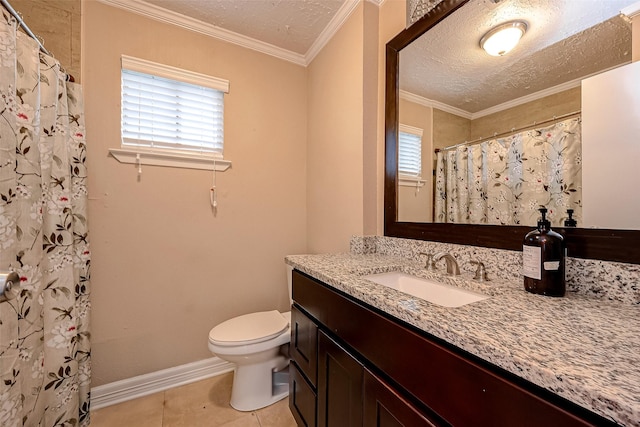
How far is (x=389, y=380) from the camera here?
70cm

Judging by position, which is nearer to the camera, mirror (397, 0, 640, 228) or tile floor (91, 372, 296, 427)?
mirror (397, 0, 640, 228)

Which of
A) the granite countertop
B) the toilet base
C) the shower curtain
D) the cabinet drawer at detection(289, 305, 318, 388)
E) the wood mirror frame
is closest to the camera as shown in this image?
the granite countertop

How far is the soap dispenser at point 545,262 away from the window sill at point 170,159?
1721 mm

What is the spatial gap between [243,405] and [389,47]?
2.21 m

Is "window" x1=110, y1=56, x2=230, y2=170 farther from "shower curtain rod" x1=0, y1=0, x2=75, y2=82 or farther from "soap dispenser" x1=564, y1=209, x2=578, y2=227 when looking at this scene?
"soap dispenser" x1=564, y1=209, x2=578, y2=227

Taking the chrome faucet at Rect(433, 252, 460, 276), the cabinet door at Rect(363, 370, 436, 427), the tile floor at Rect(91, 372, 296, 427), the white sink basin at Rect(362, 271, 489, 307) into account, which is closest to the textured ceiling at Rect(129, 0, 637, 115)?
the chrome faucet at Rect(433, 252, 460, 276)

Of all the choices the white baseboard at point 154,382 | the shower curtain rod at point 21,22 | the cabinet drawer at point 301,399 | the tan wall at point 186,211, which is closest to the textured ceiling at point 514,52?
the tan wall at point 186,211

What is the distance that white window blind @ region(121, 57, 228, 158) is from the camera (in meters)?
1.57

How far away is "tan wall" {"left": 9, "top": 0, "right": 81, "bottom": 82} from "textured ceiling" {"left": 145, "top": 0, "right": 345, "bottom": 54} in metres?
0.41

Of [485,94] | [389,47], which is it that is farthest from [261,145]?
[485,94]

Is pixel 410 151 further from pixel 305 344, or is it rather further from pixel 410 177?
pixel 305 344

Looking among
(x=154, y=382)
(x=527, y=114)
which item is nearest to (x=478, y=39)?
(x=527, y=114)

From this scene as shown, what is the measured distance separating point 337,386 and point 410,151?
1.15 m

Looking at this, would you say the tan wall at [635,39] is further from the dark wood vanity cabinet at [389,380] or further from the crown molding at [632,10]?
the dark wood vanity cabinet at [389,380]
